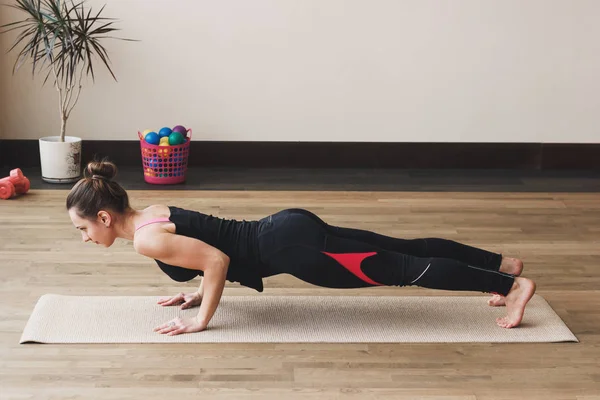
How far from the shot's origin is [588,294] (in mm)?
3035

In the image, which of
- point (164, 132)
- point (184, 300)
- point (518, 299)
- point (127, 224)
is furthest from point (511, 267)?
point (164, 132)

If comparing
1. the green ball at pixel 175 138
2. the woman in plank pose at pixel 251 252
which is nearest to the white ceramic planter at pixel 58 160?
the green ball at pixel 175 138

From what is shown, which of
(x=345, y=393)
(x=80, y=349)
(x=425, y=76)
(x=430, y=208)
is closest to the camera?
(x=345, y=393)

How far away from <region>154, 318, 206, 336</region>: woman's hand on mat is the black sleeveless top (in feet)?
0.44

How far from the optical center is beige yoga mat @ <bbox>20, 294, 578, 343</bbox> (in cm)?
261

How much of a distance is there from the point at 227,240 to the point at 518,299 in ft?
3.04

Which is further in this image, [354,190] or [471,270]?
[354,190]

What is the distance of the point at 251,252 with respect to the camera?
2643 millimetres

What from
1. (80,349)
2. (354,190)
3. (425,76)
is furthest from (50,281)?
(425,76)

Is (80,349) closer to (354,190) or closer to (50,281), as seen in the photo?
(50,281)

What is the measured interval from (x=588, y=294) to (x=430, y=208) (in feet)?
3.75

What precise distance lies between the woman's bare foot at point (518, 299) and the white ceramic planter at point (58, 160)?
251 centimetres

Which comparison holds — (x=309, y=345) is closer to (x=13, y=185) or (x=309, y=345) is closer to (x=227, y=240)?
(x=227, y=240)

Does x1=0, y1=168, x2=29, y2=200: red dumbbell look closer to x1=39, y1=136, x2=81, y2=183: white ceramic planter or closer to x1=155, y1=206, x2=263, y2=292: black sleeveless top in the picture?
x1=39, y1=136, x2=81, y2=183: white ceramic planter
